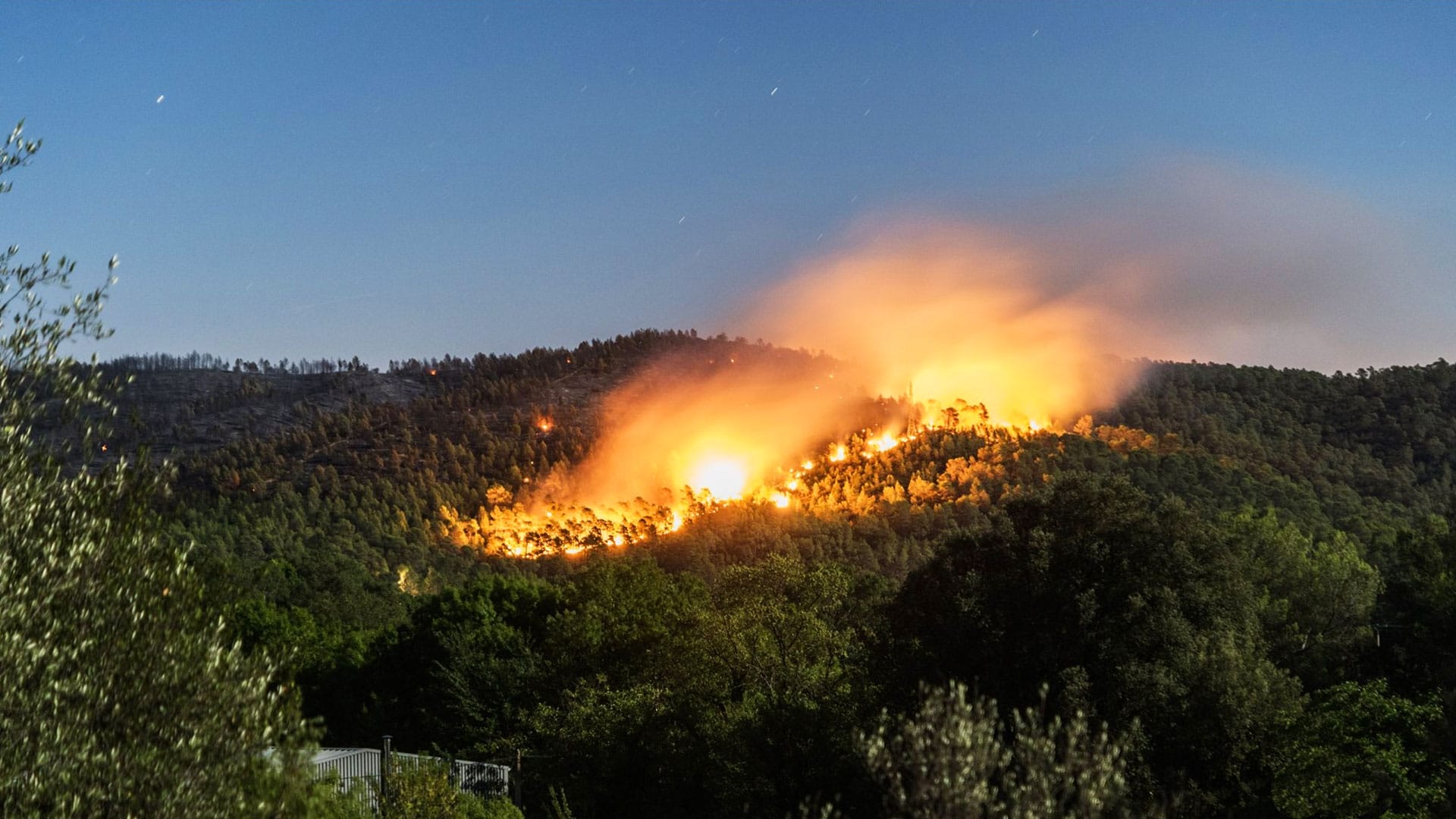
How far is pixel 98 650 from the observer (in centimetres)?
1830

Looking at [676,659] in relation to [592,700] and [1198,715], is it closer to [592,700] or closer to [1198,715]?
[592,700]

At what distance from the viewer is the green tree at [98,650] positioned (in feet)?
55.7

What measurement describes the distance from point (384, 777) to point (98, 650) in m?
29.0

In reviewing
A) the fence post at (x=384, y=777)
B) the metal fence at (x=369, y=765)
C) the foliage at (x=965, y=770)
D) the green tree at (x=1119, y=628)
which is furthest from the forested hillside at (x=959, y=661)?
the fence post at (x=384, y=777)

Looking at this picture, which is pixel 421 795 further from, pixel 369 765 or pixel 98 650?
pixel 98 650

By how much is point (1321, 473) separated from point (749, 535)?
267 ft

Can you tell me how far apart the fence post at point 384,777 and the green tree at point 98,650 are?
22932 mm

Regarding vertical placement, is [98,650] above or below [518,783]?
above

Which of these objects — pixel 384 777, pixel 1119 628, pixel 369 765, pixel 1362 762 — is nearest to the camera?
pixel 1362 762

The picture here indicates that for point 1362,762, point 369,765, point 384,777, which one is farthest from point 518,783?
point 1362,762

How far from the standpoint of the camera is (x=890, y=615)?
47.2 meters

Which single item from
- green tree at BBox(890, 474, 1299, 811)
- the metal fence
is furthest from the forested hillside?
the metal fence

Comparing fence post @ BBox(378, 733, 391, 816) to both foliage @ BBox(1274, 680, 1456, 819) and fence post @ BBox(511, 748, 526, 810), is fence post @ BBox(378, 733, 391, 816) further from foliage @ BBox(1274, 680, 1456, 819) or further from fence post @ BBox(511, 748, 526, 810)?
foliage @ BBox(1274, 680, 1456, 819)

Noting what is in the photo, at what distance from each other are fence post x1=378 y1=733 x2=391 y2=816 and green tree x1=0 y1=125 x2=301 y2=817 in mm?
22932
